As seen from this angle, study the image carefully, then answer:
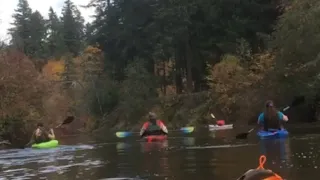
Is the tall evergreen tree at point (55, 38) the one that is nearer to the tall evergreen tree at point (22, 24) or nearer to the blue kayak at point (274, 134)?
the tall evergreen tree at point (22, 24)

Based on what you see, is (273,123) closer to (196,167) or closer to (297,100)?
(196,167)

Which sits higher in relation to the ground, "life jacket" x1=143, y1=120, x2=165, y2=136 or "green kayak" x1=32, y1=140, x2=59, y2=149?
"life jacket" x1=143, y1=120, x2=165, y2=136

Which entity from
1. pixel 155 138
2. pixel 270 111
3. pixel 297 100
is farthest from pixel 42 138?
pixel 297 100

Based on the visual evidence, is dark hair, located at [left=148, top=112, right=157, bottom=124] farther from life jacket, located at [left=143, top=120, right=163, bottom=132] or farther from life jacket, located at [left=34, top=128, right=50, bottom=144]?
life jacket, located at [left=34, top=128, right=50, bottom=144]

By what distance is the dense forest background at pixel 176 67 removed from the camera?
37375 mm

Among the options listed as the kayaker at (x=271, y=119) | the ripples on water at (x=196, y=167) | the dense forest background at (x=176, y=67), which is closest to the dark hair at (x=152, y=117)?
the kayaker at (x=271, y=119)

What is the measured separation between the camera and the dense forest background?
37375 millimetres

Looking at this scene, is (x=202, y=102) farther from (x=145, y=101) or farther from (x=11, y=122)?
(x=11, y=122)

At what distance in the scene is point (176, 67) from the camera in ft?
206


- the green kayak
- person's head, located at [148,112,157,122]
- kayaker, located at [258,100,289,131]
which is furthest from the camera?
the green kayak

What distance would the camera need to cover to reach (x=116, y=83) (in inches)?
2657

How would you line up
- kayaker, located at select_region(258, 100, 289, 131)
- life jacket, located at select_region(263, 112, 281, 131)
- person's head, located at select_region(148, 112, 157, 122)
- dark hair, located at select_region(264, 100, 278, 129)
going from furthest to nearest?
person's head, located at select_region(148, 112, 157, 122) → life jacket, located at select_region(263, 112, 281, 131) → kayaker, located at select_region(258, 100, 289, 131) → dark hair, located at select_region(264, 100, 278, 129)

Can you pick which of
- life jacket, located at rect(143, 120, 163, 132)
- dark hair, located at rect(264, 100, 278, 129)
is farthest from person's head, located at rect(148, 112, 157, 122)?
dark hair, located at rect(264, 100, 278, 129)

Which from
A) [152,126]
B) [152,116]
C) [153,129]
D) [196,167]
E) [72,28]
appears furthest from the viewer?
[72,28]
